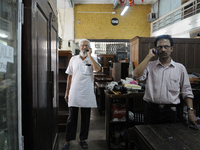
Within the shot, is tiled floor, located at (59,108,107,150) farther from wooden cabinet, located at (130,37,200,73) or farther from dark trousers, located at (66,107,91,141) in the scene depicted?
wooden cabinet, located at (130,37,200,73)

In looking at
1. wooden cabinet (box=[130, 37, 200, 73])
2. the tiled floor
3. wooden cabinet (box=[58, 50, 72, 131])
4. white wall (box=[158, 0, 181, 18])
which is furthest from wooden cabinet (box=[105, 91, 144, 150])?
white wall (box=[158, 0, 181, 18])

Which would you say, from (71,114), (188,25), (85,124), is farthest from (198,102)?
(188,25)

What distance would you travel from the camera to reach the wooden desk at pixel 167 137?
3.67ft

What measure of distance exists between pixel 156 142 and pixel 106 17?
34.2 feet

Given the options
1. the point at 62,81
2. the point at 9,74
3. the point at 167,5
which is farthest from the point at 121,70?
the point at 167,5

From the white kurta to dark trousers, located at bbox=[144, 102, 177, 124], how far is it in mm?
1007

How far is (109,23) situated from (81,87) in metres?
8.98

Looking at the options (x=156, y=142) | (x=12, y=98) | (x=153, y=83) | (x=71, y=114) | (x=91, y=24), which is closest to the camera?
(x=12, y=98)

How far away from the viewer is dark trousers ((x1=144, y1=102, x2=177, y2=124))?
1763 mm

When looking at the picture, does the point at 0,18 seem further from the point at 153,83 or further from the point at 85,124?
the point at 85,124

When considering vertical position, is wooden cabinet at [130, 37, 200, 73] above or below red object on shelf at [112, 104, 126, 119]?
above

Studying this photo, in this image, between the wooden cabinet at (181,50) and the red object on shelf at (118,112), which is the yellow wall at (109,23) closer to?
the wooden cabinet at (181,50)

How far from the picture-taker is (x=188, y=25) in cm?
677

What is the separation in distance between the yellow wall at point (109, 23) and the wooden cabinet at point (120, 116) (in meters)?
8.49
